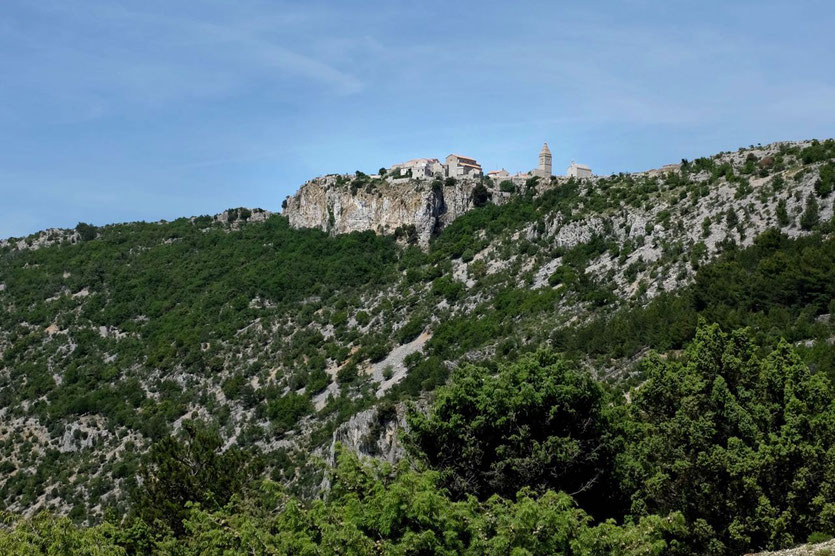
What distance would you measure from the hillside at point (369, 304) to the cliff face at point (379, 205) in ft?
0.67

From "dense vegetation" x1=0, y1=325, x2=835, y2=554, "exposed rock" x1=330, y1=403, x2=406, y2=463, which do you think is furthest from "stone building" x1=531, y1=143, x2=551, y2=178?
"dense vegetation" x1=0, y1=325, x2=835, y2=554

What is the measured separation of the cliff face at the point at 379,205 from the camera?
251 ft

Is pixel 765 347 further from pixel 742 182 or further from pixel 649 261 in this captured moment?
pixel 742 182

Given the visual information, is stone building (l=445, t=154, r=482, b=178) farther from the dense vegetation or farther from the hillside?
the dense vegetation

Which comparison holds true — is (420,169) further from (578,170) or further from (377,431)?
(377,431)

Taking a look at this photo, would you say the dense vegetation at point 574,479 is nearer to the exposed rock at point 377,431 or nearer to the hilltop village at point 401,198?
the exposed rock at point 377,431

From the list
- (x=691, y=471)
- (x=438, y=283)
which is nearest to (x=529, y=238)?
(x=438, y=283)

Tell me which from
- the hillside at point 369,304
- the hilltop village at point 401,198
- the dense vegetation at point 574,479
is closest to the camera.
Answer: the dense vegetation at point 574,479

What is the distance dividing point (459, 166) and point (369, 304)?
1247 inches

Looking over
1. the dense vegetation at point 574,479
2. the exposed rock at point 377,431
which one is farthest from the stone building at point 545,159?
the dense vegetation at point 574,479

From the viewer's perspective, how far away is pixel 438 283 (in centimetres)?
6400

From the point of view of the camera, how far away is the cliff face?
76.6m

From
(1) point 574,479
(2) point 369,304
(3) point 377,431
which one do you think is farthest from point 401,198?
(1) point 574,479

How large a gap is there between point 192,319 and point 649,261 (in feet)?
127
